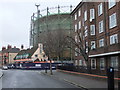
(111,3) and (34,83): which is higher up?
(111,3)

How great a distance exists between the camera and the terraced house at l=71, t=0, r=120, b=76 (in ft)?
87.4

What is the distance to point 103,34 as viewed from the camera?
3191cm

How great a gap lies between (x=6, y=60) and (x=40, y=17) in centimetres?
3526

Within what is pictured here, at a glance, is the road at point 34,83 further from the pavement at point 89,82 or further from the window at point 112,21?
the window at point 112,21

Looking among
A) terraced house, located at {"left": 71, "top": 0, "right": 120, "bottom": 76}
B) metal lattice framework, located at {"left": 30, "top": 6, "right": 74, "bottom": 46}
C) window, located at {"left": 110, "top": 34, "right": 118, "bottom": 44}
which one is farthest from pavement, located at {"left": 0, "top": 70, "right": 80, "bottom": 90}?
metal lattice framework, located at {"left": 30, "top": 6, "right": 74, "bottom": 46}

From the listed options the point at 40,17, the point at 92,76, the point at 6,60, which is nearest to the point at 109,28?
the point at 92,76

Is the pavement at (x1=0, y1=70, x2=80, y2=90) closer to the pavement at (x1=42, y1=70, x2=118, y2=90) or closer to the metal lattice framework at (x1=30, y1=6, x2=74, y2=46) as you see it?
the pavement at (x1=42, y1=70, x2=118, y2=90)

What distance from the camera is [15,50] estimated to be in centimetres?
10719

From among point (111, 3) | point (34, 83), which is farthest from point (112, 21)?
point (34, 83)

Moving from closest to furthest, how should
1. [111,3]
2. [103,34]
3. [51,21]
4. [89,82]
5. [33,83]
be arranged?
[89,82] < [33,83] < [111,3] < [103,34] < [51,21]

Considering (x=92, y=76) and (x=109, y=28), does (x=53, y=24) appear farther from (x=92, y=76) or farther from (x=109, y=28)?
(x=92, y=76)

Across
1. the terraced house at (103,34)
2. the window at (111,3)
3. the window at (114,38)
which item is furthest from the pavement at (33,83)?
the window at (111,3)

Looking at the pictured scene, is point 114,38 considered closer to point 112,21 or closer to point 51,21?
point 112,21

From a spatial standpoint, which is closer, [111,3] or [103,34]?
[111,3]
